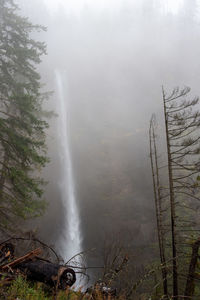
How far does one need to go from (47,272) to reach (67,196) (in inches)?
851

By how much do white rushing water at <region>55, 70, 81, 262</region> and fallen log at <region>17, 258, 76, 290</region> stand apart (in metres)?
16.5

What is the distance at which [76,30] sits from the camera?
71.8 metres

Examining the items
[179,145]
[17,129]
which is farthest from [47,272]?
[17,129]

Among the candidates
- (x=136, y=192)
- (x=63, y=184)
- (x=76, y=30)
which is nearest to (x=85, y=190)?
(x=63, y=184)

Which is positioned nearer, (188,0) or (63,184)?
(63,184)

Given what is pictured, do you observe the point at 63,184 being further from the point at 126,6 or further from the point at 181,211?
the point at 126,6

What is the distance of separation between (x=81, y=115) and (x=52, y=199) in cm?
1764

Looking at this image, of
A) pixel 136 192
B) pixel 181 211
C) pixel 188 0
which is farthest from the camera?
pixel 188 0

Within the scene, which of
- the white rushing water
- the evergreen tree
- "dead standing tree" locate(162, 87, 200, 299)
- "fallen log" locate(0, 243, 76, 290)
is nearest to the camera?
"fallen log" locate(0, 243, 76, 290)

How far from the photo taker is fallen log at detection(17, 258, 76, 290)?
11.0 feet

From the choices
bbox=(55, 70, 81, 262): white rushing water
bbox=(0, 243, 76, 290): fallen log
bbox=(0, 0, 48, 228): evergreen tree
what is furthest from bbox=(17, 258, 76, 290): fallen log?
bbox=(55, 70, 81, 262): white rushing water

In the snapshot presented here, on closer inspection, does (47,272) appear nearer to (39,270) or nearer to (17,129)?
(39,270)

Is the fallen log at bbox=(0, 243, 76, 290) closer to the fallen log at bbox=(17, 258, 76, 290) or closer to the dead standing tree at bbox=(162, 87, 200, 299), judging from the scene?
the fallen log at bbox=(17, 258, 76, 290)

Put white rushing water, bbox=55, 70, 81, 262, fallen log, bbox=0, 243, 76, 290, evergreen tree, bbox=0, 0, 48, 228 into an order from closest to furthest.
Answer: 1. fallen log, bbox=0, 243, 76, 290
2. evergreen tree, bbox=0, 0, 48, 228
3. white rushing water, bbox=55, 70, 81, 262
